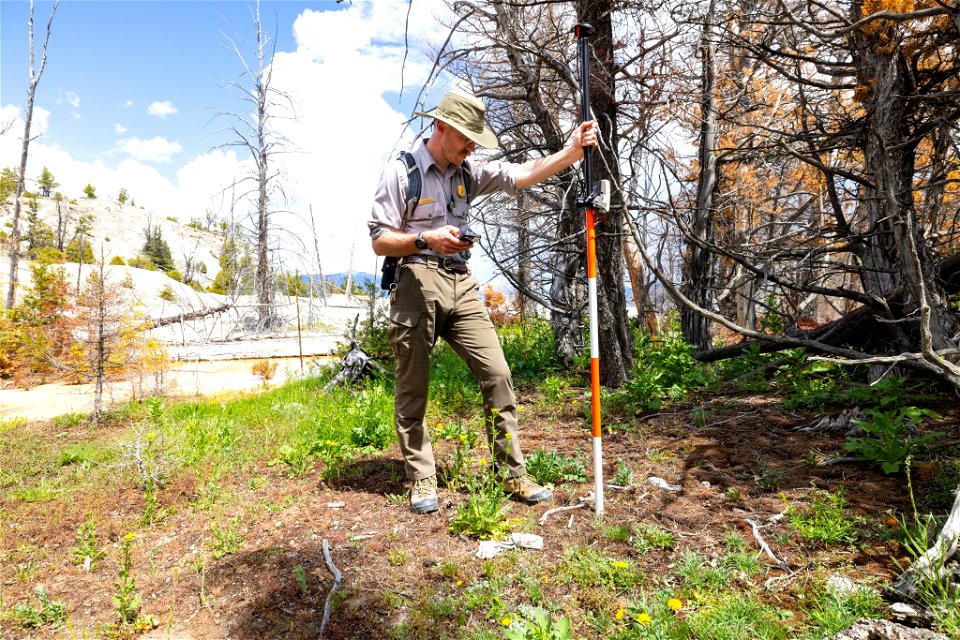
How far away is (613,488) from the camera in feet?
10.9

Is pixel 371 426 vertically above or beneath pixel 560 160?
beneath

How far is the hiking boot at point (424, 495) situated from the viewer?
10.5 feet

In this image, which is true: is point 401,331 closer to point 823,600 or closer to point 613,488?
point 613,488

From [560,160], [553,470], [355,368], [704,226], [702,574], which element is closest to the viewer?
[702,574]

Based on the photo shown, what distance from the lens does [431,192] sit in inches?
126

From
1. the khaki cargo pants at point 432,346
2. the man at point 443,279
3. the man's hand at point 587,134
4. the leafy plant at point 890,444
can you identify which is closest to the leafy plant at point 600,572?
the man at point 443,279

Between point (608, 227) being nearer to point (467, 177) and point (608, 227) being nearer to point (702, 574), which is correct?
point (467, 177)

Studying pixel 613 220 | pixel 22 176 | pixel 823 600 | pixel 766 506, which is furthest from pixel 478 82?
pixel 22 176

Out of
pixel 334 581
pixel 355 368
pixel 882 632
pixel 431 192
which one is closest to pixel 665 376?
pixel 431 192

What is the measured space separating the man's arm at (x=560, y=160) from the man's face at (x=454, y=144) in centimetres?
40

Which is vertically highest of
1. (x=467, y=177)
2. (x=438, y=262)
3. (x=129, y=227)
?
(x=129, y=227)

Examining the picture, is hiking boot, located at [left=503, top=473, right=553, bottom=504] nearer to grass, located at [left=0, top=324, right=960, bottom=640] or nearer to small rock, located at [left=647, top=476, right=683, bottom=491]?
grass, located at [left=0, top=324, right=960, bottom=640]

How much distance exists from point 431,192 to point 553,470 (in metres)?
1.97

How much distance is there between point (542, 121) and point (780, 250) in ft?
9.56
